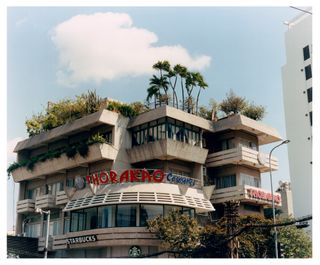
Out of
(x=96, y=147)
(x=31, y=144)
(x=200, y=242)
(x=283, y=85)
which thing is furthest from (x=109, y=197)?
(x=283, y=85)

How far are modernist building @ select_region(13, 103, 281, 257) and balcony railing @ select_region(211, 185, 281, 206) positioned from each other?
0.10 meters

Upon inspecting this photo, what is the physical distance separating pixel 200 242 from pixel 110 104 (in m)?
16.3

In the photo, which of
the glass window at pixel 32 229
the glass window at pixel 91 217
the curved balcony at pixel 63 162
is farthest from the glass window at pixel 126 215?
the glass window at pixel 32 229

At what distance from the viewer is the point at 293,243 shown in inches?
1845

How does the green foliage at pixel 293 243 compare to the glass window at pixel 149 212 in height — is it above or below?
below

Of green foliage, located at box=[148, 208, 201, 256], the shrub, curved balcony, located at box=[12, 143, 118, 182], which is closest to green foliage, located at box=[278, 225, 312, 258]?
green foliage, located at box=[148, 208, 201, 256]

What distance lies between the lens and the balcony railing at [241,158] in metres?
50.7

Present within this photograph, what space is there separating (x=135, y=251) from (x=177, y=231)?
13.6 ft

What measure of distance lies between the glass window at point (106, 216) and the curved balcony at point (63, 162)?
5.38 meters

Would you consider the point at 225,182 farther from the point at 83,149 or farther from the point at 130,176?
the point at 83,149

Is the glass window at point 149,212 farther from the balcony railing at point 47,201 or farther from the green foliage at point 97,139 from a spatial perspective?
the balcony railing at point 47,201

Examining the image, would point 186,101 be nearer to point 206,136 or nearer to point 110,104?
point 206,136

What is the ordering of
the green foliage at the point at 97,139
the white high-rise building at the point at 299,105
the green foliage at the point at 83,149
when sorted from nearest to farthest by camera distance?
the green foliage at the point at 97,139 → the green foliage at the point at 83,149 → the white high-rise building at the point at 299,105

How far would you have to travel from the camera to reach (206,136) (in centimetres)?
5506
